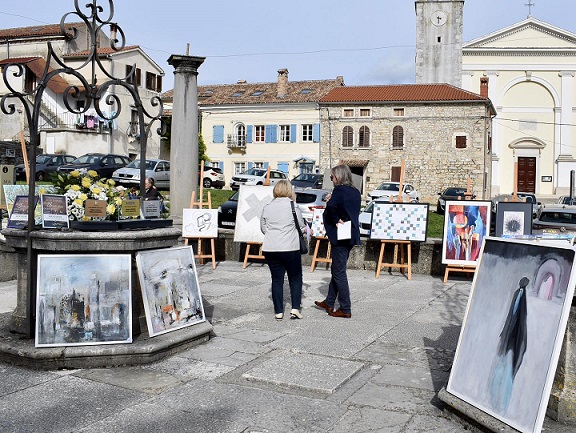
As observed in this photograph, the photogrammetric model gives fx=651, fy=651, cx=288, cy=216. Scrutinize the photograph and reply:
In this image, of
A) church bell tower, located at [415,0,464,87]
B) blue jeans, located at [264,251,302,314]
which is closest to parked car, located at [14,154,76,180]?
blue jeans, located at [264,251,302,314]

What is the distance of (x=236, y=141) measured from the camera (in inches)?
A: 1797

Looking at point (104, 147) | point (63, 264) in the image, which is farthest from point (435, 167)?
point (63, 264)

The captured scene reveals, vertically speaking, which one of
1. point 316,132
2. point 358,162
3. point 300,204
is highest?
point 316,132

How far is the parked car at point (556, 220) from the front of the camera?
40.8 ft

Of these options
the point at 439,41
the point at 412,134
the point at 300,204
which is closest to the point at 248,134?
the point at 412,134

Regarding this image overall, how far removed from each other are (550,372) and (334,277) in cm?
395

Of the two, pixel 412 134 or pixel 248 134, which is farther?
pixel 248 134

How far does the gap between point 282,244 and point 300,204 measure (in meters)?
11.5

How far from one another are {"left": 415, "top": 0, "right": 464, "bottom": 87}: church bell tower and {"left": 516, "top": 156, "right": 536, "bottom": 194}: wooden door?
7.89 meters

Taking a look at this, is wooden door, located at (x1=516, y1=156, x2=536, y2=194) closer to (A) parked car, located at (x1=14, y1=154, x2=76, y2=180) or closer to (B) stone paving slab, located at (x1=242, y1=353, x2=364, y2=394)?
(A) parked car, located at (x1=14, y1=154, x2=76, y2=180)

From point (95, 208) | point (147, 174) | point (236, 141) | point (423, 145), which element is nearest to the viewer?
point (95, 208)

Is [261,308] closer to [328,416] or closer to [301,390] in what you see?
[301,390]

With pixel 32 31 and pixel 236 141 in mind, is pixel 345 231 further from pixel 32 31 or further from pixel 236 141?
pixel 32 31

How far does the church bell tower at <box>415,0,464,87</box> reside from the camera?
2014 inches
